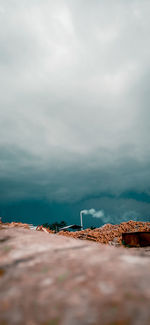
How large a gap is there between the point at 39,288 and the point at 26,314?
0.18m

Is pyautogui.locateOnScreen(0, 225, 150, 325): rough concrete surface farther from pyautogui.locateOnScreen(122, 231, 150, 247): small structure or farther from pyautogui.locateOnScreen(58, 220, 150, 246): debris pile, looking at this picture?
pyautogui.locateOnScreen(58, 220, 150, 246): debris pile

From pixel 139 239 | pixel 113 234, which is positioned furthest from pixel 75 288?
pixel 113 234

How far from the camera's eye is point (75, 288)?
1076mm

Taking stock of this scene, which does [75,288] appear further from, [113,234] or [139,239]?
[113,234]

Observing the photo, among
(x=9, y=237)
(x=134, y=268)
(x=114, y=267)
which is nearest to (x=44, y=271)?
(x=114, y=267)

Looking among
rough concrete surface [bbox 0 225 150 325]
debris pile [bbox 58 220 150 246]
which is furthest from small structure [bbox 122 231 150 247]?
rough concrete surface [bbox 0 225 150 325]

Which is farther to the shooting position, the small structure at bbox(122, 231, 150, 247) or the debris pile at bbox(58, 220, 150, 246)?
the debris pile at bbox(58, 220, 150, 246)

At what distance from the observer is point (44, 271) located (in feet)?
4.19

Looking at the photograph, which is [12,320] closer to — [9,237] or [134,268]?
[134,268]

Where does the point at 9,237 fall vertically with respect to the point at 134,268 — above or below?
above

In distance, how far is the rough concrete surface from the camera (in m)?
0.89

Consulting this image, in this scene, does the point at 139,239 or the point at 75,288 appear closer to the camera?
the point at 75,288

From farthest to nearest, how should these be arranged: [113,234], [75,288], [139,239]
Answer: [113,234] < [139,239] < [75,288]

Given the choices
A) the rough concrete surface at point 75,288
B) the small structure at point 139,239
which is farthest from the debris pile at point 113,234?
the rough concrete surface at point 75,288
